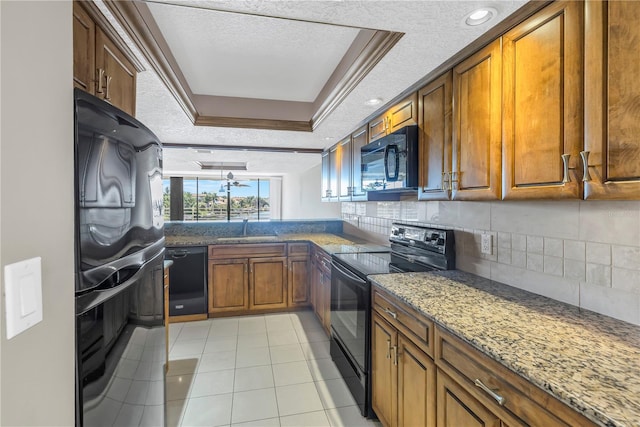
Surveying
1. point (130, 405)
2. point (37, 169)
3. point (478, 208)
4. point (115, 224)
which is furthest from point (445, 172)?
point (130, 405)

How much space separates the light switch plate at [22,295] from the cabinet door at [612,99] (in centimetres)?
152

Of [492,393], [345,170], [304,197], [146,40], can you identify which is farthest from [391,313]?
[304,197]

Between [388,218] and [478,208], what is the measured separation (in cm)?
125

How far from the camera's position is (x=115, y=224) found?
39.4 inches

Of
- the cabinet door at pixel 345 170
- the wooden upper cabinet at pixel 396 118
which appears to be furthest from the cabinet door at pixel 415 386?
the cabinet door at pixel 345 170

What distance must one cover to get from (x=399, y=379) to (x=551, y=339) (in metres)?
0.79

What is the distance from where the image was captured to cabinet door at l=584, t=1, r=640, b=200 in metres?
0.90

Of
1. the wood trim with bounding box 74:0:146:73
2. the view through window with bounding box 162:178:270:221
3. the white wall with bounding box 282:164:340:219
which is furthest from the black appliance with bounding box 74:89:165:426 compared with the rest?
the view through window with bounding box 162:178:270:221

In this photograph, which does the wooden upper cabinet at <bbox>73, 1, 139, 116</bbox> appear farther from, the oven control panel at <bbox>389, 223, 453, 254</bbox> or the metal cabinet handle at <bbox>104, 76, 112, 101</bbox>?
the oven control panel at <bbox>389, 223, 453, 254</bbox>

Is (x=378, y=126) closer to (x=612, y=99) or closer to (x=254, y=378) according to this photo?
(x=612, y=99)

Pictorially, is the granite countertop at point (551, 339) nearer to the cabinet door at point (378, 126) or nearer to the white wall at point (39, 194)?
the white wall at point (39, 194)

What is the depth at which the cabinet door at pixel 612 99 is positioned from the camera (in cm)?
90

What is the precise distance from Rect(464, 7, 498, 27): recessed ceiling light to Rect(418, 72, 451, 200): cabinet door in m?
0.38

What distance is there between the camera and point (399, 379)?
1561 mm
